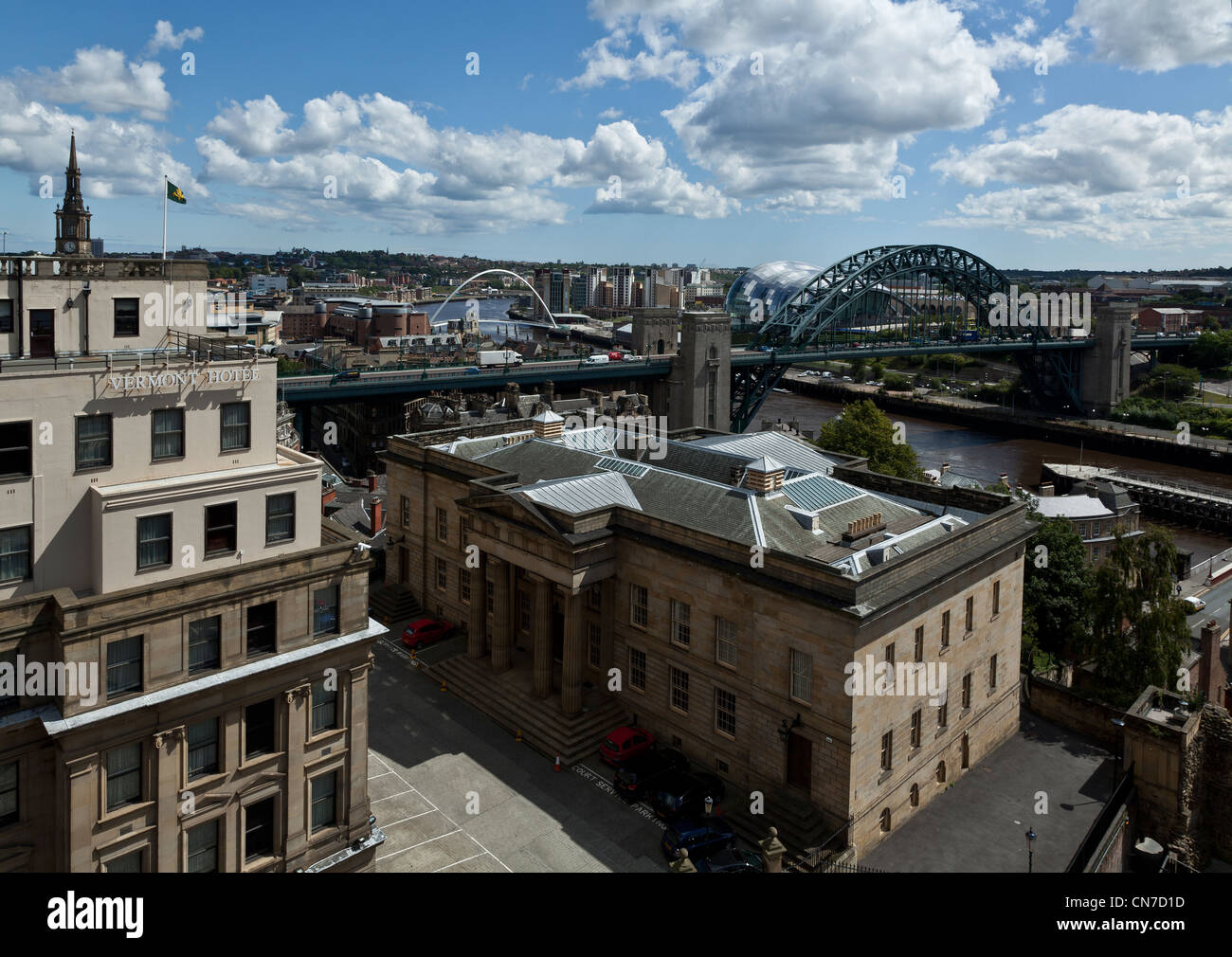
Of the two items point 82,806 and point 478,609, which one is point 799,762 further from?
point 82,806

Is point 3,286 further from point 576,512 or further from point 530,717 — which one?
point 530,717

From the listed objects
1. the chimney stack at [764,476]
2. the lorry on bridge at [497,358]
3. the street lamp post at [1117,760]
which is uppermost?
the lorry on bridge at [497,358]

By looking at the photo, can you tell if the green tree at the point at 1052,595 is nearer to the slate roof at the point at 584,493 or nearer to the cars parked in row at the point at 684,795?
the cars parked in row at the point at 684,795

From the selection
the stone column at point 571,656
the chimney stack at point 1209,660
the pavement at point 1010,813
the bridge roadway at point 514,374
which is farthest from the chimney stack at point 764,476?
the bridge roadway at point 514,374

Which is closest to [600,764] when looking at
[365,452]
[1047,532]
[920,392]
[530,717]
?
[530,717]

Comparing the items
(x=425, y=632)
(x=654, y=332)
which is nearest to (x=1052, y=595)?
(x=425, y=632)

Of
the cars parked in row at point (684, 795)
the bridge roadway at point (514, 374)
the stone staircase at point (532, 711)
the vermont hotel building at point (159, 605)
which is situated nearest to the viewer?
the vermont hotel building at point (159, 605)

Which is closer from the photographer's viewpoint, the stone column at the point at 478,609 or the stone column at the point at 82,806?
the stone column at the point at 82,806

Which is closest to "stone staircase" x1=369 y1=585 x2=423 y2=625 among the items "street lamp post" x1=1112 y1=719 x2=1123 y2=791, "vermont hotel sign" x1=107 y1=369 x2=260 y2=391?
"vermont hotel sign" x1=107 y1=369 x2=260 y2=391
